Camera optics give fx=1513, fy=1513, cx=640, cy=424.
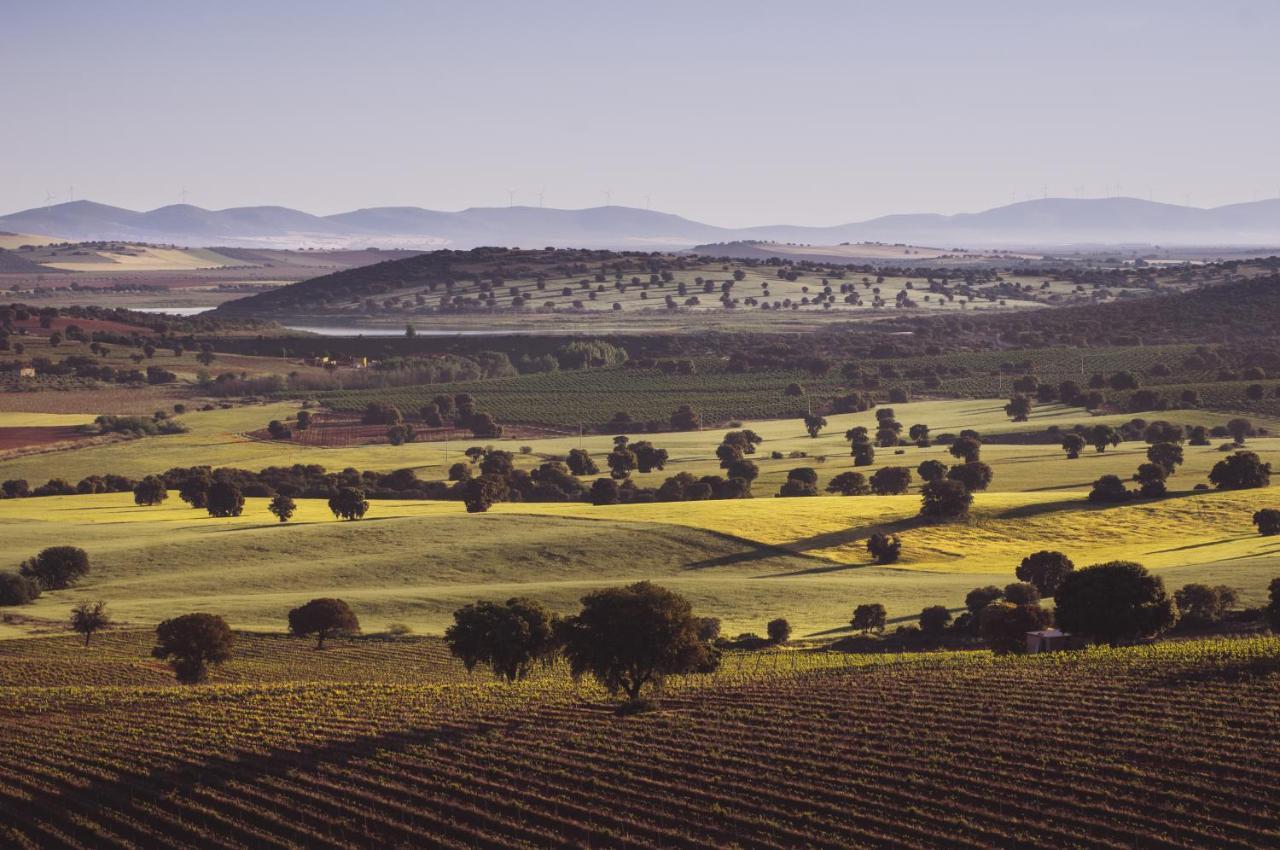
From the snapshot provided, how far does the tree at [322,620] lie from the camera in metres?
62.0

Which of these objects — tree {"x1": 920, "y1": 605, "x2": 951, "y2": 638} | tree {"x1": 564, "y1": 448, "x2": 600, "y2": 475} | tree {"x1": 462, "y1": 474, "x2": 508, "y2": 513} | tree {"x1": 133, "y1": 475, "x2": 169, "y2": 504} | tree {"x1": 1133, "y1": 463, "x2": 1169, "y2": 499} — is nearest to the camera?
tree {"x1": 920, "y1": 605, "x2": 951, "y2": 638}

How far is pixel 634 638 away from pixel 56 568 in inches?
1505

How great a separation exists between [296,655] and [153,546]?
78.4ft

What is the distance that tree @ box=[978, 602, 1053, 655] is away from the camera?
55.8 meters

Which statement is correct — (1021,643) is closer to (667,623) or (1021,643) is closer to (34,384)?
(667,623)

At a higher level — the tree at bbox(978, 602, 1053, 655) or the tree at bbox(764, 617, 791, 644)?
the tree at bbox(978, 602, 1053, 655)

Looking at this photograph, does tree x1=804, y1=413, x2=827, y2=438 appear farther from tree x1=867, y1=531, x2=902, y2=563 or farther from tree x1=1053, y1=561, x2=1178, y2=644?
tree x1=1053, y1=561, x2=1178, y2=644

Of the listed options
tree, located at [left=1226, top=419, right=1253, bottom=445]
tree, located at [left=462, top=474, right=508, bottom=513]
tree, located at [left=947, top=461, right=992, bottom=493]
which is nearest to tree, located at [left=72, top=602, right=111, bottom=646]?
tree, located at [left=462, top=474, right=508, bottom=513]

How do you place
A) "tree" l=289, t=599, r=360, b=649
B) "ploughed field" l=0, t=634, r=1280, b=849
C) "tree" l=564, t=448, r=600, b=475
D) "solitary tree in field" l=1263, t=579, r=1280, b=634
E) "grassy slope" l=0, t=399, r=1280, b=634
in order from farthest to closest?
"tree" l=564, t=448, r=600, b=475, "grassy slope" l=0, t=399, r=1280, b=634, "tree" l=289, t=599, r=360, b=649, "solitary tree in field" l=1263, t=579, r=1280, b=634, "ploughed field" l=0, t=634, r=1280, b=849

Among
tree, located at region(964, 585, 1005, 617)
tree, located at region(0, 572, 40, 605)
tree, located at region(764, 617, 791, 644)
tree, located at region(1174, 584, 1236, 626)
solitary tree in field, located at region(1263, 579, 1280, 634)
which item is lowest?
tree, located at region(0, 572, 40, 605)

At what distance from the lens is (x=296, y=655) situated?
5950cm

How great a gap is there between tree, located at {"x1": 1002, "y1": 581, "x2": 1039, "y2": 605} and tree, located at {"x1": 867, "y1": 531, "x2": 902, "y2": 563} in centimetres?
1277

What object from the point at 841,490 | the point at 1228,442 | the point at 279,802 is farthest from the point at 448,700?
the point at 1228,442

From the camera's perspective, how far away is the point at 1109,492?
88.7 m
